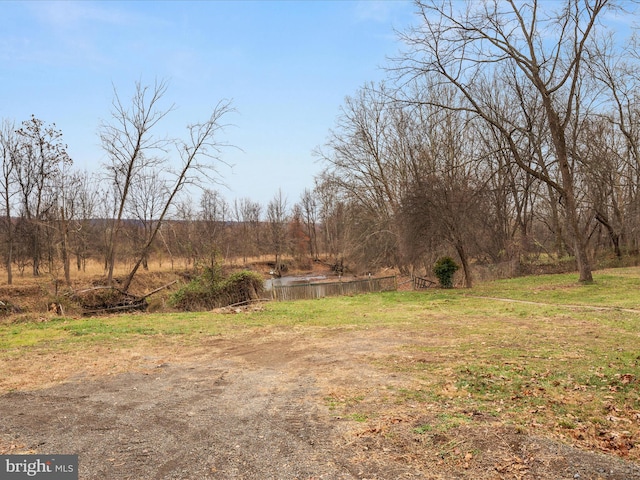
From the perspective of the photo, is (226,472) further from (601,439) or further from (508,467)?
(601,439)

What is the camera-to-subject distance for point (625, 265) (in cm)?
2808

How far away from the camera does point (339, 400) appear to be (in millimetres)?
5652

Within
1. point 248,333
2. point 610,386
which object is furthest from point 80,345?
point 610,386

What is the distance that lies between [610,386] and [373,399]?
2.96 metres

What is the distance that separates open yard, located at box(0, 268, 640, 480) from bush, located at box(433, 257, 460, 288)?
10.2 metres

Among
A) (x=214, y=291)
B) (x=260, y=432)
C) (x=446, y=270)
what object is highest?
(x=446, y=270)

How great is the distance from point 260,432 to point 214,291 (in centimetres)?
1526

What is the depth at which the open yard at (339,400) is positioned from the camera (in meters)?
3.93

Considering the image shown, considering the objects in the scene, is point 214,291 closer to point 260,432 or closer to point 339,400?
point 339,400

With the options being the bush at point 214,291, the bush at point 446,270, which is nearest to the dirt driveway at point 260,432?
the bush at point 214,291

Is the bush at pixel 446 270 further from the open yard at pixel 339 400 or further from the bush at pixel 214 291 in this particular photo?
the open yard at pixel 339 400
